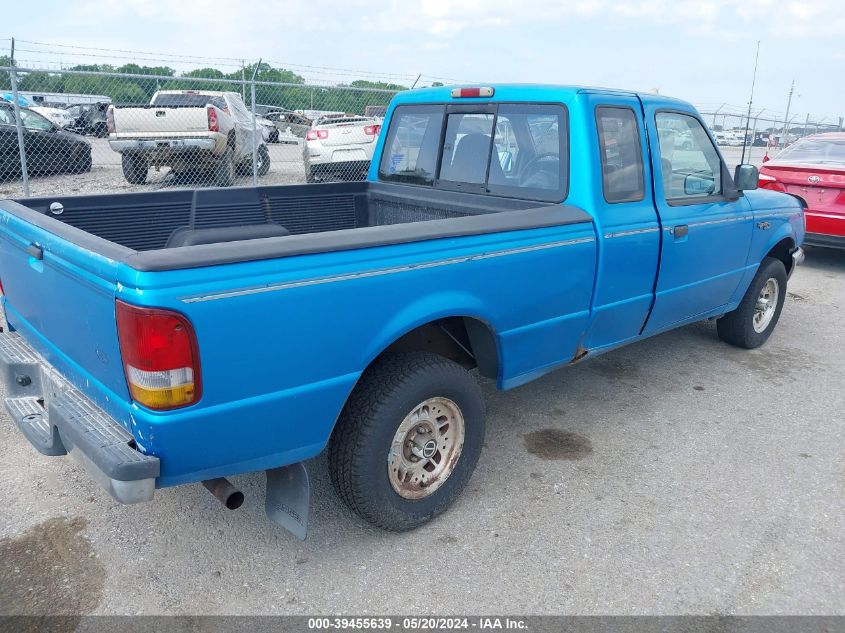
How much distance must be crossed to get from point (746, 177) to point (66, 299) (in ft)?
13.1

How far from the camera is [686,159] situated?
4.26 m

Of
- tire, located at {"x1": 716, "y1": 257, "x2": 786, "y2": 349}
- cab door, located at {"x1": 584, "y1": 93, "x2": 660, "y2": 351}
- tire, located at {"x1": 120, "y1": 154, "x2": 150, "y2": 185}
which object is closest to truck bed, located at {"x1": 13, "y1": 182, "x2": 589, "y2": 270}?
cab door, located at {"x1": 584, "y1": 93, "x2": 660, "y2": 351}

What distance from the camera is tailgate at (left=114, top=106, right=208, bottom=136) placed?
427 inches

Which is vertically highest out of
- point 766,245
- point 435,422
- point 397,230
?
point 397,230

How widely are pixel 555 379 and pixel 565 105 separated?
2.02 metres

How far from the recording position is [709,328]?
6.04m

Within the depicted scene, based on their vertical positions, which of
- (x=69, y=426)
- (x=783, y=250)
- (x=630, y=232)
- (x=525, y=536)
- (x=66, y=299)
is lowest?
(x=525, y=536)

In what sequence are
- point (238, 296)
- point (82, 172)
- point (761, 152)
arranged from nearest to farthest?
1. point (238, 296)
2. point (82, 172)
3. point (761, 152)

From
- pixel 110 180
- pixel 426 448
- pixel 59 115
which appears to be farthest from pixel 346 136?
pixel 59 115

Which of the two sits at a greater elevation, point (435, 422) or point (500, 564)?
point (435, 422)

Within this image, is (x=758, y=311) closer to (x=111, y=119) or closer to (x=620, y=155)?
(x=620, y=155)

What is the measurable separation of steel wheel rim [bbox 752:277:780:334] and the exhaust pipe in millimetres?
4513

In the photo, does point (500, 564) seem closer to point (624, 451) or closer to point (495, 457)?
point (495, 457)

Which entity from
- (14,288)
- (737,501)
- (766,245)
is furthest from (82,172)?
(737,501)
